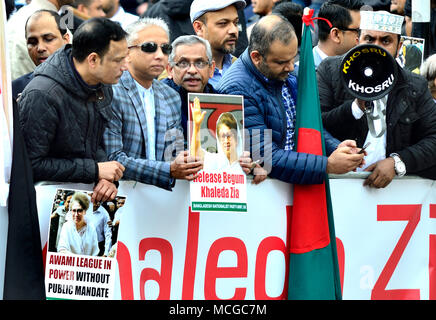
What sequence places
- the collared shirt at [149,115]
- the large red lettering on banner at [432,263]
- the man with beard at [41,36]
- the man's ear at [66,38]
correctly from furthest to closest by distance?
the man's ear at [66,38], the man with beard at [41,36], the large red lettering on banner at [432,263], the collared shirt at [149,115]

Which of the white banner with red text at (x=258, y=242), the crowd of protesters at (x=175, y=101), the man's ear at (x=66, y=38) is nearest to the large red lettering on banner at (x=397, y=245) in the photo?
the white banner with red text at (x=258, y=242)

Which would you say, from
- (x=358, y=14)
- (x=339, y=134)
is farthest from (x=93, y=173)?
(x=358, y=14)

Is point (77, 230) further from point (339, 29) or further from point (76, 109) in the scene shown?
point (339, 29)

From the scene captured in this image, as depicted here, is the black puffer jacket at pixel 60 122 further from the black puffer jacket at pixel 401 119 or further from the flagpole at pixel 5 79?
the black puffer jacket at pixel 401 119

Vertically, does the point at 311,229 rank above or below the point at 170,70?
below

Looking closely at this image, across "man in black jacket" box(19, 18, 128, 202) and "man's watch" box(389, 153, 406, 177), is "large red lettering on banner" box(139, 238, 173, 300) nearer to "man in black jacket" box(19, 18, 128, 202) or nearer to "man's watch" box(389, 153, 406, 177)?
"man in black jacket" box(19, 18, 128, 202)

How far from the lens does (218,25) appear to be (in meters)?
6.99

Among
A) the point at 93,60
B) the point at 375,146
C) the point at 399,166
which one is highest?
the point at 93,60

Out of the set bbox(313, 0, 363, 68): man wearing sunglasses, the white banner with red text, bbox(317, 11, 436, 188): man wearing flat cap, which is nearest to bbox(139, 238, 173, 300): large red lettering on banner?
the white banner with red text

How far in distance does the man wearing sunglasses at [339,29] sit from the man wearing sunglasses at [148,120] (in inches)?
78.9

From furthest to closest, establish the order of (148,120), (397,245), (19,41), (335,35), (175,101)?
1. (335,35)
2. (19,41)
3. (397,245)
4. (175,101)
5. (148,120)

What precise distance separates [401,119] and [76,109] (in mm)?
2227

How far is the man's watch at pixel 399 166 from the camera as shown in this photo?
20.0ft

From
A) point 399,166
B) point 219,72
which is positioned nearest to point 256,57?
point 219,72
